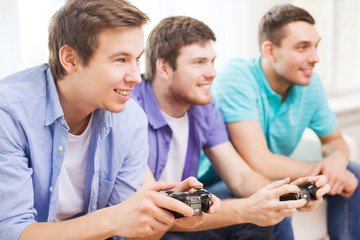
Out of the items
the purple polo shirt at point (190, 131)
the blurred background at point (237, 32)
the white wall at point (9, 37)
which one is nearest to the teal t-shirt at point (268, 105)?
the purple polo shirt at point (190, 131)

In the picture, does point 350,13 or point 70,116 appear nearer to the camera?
A: point 70,116

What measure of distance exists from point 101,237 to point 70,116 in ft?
1.10

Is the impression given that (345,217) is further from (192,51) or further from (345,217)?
(192,51)

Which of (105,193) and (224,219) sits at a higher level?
(105,193)

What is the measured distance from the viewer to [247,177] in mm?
1509

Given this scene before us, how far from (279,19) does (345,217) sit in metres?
0.85

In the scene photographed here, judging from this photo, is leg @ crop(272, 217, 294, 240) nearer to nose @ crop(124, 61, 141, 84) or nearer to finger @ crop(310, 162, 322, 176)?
finger @ crop(310, 162, 322, 176)

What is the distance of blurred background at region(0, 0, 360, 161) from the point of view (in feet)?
4.82

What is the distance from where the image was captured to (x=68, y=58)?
3.35ft

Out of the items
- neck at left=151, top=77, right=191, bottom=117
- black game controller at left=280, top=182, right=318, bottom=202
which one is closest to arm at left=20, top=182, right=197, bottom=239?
black game controller at left=280, top=182, right=318, bottom=202

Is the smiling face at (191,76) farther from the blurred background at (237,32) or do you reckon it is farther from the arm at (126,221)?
the arm at (126,221)

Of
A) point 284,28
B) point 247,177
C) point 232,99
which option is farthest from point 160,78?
point 284,28

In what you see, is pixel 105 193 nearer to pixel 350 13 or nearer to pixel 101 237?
pixel 101 237

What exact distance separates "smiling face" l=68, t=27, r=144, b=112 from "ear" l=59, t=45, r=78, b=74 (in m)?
0.02
